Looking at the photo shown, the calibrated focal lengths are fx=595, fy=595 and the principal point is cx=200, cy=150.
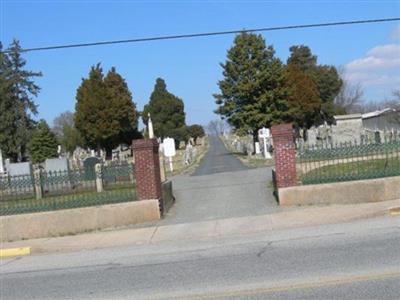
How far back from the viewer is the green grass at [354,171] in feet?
52.8

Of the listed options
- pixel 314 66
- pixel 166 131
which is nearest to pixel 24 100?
pixel 166 131

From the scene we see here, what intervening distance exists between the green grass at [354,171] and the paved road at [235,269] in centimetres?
330

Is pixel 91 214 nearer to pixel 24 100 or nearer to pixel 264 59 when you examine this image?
pixel 264 59

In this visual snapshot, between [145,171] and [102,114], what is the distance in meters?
61.6

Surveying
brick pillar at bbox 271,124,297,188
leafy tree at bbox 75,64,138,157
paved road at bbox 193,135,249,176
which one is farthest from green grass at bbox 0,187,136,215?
leafy tree at bbox 75,64,138,157

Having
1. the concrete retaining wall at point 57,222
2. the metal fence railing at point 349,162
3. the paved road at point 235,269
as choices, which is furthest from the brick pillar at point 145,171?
the metal fence railing at point 349,162

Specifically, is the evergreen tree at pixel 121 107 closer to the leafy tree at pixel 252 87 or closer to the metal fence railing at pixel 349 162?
the leafy tree at pixel 252 87

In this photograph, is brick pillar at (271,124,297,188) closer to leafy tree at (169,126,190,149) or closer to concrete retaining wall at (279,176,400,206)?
concrete retaining wall at (279,176,400,206)

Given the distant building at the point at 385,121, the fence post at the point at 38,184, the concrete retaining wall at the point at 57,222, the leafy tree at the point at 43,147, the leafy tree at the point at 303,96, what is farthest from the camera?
the leafy tree at the point at 303,96

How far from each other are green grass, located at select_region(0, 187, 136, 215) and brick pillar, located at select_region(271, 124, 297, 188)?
13.3 ft

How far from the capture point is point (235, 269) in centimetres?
896

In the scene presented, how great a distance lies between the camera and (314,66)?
89.6 metres

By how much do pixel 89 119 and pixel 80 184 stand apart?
60.5 metres

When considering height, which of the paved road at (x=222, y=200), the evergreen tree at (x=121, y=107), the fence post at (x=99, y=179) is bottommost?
the paved road at (x=222, y=200)
